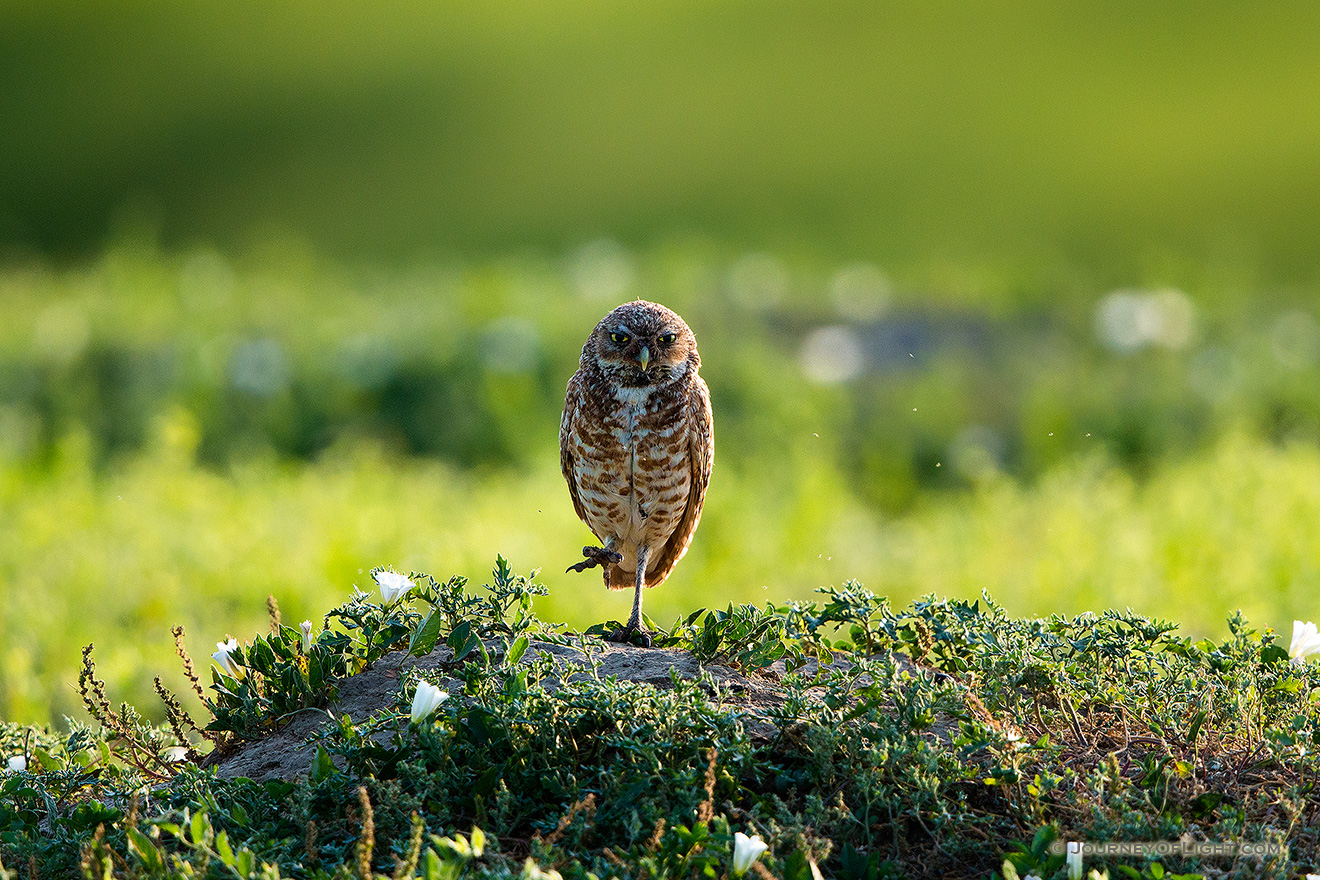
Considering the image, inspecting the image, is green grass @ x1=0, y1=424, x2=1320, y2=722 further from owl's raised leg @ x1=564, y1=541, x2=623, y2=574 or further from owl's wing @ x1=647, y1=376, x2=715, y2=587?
owl's raised leg @ x1=564, y1=541, x2=623, y2=574

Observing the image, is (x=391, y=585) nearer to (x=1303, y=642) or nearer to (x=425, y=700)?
(x=425, y=700)

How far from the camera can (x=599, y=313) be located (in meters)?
9.17

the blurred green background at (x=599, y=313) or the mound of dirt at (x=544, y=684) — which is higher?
the blurred green background at (x=599, y=313)

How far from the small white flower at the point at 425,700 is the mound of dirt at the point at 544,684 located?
314 mm

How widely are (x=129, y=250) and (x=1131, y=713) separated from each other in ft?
32.7

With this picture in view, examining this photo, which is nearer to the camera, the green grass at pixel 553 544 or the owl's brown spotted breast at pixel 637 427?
the owl's brown spotted breast at pixel 637 427

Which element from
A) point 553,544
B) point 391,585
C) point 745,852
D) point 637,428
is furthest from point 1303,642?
point 553,544

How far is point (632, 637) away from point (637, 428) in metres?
0.68

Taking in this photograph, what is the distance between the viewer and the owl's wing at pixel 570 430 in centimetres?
415

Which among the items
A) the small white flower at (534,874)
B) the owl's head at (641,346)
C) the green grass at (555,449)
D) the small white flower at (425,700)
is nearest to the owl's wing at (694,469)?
the owl's head at (641,346)

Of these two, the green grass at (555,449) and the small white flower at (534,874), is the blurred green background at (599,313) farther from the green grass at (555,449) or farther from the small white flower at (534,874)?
the small white flower at (534,874)

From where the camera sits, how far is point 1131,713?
314 cm

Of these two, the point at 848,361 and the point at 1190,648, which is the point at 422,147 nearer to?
the point at 848,361

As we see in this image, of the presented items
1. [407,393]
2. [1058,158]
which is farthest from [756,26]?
[407,393]
